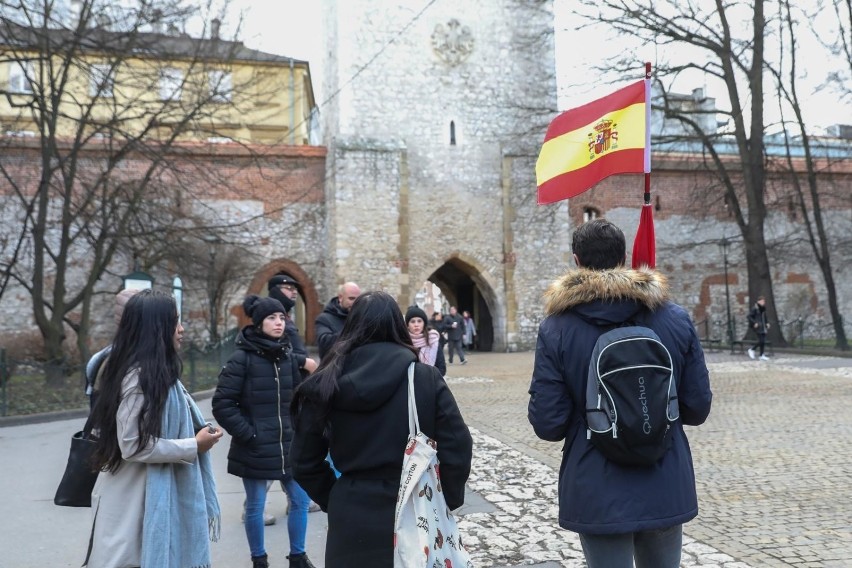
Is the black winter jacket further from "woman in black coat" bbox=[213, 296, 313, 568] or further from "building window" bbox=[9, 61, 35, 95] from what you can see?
"building window" bbox=[9, 61, 35, 95]

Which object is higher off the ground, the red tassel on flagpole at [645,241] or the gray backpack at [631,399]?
the red tassel on flagpole at [645,241]

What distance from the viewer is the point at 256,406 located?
466 centimetres

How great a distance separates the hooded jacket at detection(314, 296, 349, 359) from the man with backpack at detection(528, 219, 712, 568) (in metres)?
3.13

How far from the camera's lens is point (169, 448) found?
115 inches

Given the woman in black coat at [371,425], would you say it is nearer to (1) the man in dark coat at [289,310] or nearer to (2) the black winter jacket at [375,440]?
(2) the black winter jacket at [375,440]

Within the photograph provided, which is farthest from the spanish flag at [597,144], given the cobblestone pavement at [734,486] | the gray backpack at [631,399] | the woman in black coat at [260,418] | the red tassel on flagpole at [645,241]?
the cobblestone pavement at [734,486]

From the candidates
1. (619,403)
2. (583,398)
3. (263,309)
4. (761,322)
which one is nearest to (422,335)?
(263,309)

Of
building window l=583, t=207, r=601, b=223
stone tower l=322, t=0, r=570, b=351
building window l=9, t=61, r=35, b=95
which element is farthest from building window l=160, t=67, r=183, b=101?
building window l=583, t=207, r=601, b=223

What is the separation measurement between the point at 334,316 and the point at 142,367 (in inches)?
126

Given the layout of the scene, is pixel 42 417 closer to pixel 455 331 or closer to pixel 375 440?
pixel 375 440

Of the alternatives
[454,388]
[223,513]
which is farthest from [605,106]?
[454,388]

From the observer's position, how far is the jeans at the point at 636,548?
2.65 meters

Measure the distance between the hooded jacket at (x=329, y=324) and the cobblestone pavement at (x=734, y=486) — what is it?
64.2 inches

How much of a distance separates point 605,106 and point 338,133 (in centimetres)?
2080
